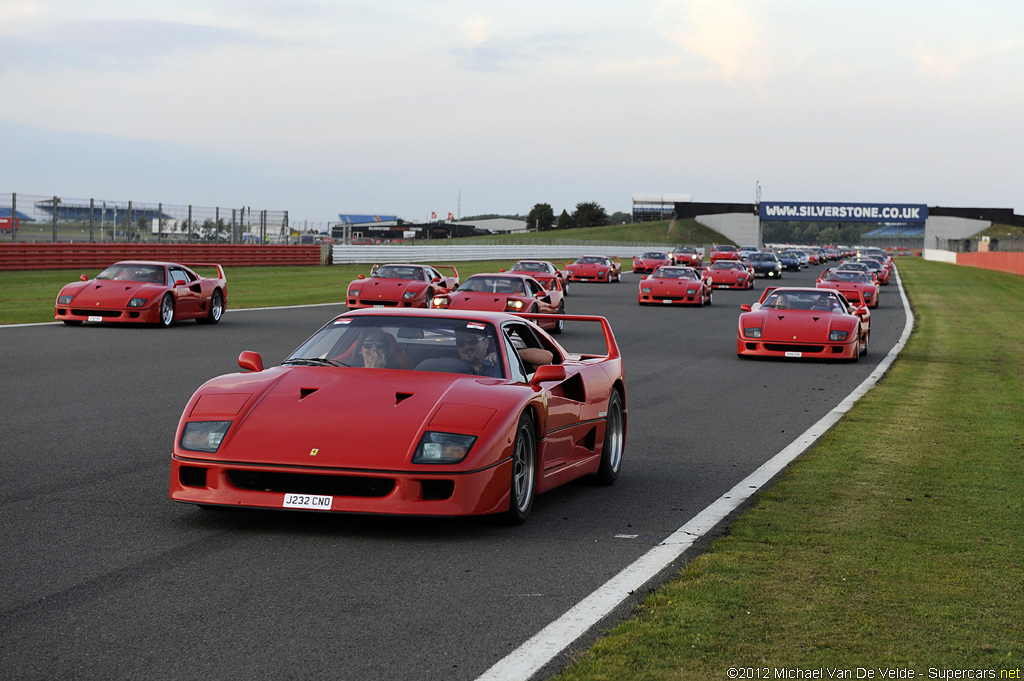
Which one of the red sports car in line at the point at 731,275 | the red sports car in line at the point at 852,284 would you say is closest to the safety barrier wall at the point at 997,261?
the red sports car in line at the point at 731,275

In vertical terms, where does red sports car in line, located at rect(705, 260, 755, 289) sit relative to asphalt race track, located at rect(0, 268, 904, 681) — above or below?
above

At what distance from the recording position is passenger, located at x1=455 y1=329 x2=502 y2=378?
7.64 meters

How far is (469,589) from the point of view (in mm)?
5695

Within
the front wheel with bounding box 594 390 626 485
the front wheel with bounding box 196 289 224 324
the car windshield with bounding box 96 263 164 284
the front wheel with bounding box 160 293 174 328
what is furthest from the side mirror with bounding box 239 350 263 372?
the front wheel with bounding box 196 289 224 324

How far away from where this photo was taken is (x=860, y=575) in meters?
6.05

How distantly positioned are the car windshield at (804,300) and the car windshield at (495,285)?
5.00m

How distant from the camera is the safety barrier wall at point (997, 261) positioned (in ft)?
207

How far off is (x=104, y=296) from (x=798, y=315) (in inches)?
467

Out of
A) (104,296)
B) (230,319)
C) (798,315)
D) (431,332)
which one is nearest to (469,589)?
(431,332)

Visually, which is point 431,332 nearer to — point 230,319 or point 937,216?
point 230,319

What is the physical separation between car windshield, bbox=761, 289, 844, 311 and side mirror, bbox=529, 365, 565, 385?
46.7 feet

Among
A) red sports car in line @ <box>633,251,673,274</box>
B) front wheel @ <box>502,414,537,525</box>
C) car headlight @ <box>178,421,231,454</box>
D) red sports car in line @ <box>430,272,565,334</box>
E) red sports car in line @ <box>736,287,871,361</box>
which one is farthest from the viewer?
red sports car in line @ <box>633,251,673,274</box>

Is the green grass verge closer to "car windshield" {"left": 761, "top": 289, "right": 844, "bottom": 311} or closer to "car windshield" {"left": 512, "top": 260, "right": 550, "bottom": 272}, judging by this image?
"car windshield" {"left": 761, "top": 289, "right": 844, "bottom": 311}

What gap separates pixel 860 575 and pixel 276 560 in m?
A: 2.70
